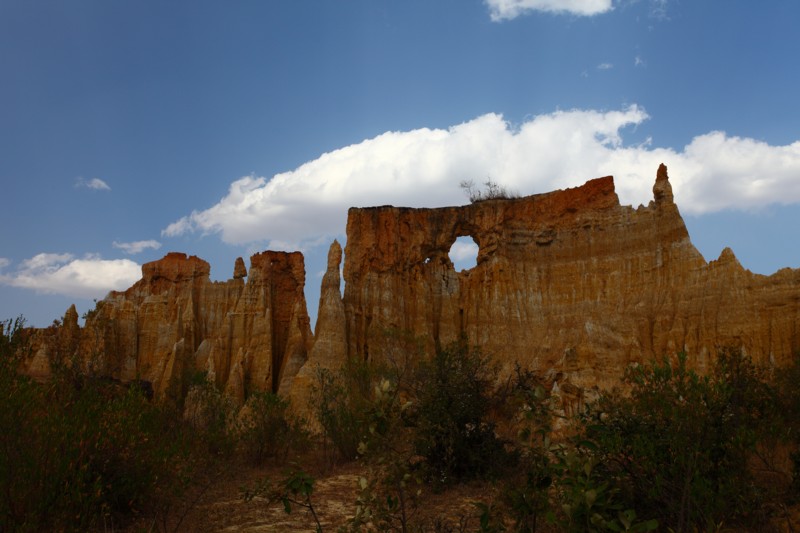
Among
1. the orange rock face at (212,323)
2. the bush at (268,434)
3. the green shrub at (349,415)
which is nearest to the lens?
the bush at (268,434)

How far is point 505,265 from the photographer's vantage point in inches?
1406

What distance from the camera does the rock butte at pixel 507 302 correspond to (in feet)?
93.5

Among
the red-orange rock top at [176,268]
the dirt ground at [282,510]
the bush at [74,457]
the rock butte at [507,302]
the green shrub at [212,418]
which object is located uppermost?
the red-orange rock top at [176,268]

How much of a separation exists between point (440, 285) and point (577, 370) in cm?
1124

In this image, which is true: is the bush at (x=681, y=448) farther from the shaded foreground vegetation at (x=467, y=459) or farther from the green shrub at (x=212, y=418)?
the green shrub at (x=212, y=418)

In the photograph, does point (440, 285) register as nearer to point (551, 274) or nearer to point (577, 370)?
point (551, 274)

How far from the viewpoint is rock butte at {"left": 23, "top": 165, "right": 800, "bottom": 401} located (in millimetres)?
28484

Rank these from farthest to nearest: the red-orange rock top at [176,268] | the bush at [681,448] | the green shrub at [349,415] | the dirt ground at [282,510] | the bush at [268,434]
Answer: the red-orange rock top at [176,268]
the green shrub at [349,415]
the bush at [268,434]
the dirt ground at [282,510]
the bush at [681,448]

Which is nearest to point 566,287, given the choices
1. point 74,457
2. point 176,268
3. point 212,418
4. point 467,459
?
point 467,459

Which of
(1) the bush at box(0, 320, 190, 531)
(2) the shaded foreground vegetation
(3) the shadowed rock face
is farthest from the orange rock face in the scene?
(1) the bush at box(0, 320, 190, 531)

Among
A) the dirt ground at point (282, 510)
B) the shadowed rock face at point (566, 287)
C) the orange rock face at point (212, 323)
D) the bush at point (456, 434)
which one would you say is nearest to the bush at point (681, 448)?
the dirt ground at point (282, 510)

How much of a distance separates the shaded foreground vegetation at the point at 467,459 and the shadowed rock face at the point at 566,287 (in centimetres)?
1592

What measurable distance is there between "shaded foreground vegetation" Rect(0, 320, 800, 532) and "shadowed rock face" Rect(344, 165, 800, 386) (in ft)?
52.2

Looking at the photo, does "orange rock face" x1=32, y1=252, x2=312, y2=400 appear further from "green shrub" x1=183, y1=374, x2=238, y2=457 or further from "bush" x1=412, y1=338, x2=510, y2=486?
"bush" x1=412, y1=338, x2=510, y2=486
